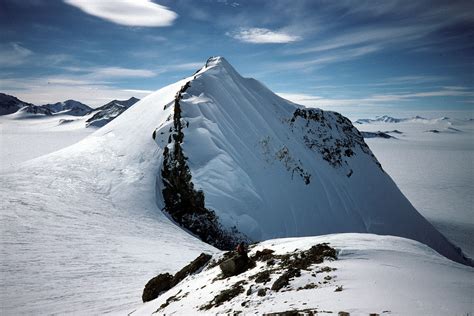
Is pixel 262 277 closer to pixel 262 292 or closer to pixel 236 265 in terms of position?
pixel 262 292

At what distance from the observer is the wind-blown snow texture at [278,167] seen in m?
35.9

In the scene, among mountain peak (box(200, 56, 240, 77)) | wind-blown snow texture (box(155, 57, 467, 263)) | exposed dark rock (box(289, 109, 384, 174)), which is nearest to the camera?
wind-blown snow texture (box(155, 57, 467, 263))

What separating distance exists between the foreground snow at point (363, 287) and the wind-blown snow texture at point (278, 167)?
67.2ft

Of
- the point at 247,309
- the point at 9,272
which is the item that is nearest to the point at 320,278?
the point at 247,309

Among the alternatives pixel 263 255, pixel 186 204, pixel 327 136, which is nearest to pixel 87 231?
pixel 186 204

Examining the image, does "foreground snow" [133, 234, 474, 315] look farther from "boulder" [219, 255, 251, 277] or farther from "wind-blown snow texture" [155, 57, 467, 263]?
"wind-blown snow texture" [155, 57, 467, 263]

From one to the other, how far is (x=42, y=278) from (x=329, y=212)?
39716mm

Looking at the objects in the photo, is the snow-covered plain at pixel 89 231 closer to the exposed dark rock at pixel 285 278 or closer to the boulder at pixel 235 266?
the exposed dark rock at pixel 285 278

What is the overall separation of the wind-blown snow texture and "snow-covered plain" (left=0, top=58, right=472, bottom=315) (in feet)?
18.4

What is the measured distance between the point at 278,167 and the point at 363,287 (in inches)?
1496

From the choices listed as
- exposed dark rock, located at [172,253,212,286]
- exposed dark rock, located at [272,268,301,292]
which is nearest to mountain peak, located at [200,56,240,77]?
exposed dark rock, located at [172,253,212,286]

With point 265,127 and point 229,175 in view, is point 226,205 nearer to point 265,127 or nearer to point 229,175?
point 229,175

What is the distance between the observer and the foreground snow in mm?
6742

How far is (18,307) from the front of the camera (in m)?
14.0
